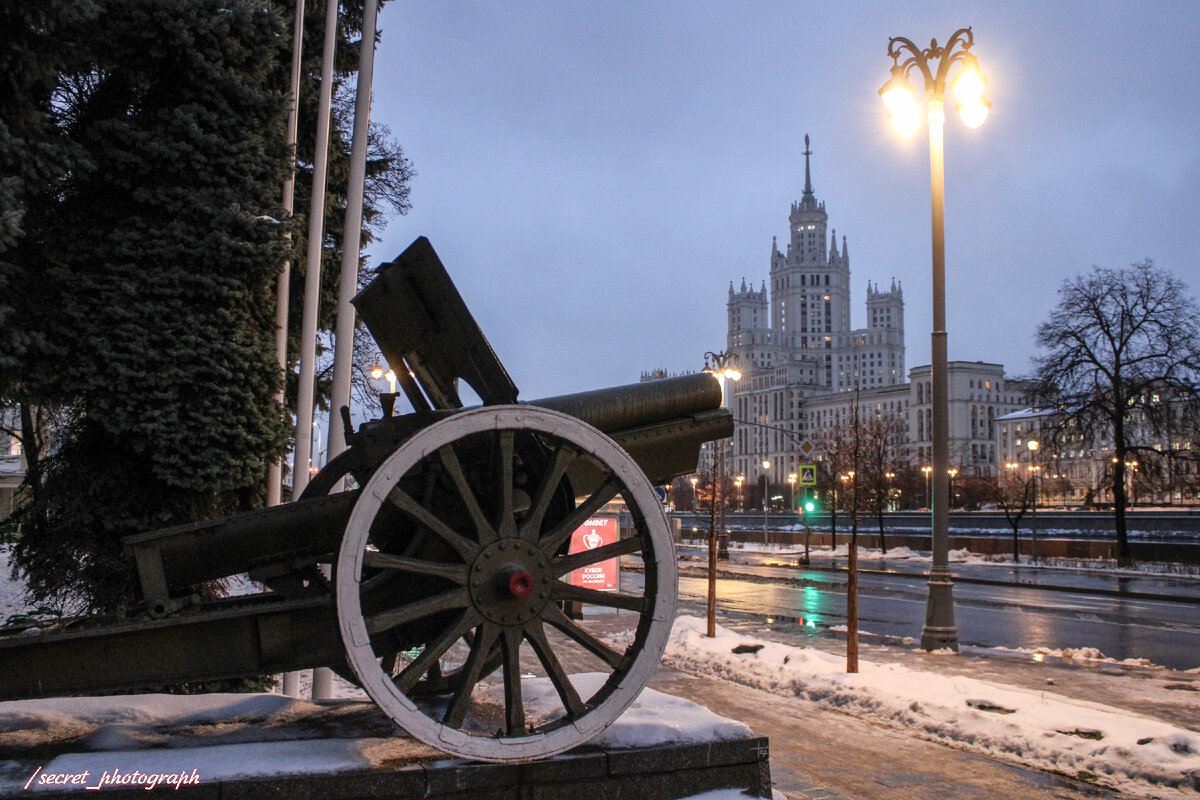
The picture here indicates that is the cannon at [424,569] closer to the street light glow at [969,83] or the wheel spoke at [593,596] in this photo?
the wheel spoke at [593,596]

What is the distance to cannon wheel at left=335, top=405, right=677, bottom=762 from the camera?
3.59 metres

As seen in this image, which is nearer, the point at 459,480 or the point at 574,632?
the point at 459,480

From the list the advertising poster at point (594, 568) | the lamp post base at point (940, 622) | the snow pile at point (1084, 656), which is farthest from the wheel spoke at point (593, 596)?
the advertising poster at point (594, 568)

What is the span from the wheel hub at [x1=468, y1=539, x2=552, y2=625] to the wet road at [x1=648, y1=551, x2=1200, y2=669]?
1125cm

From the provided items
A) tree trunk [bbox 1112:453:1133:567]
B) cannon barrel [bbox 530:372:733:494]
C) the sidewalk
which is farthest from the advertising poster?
tree trunk [bbox 1112:453:1133:567]

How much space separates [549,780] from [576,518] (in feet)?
3.58

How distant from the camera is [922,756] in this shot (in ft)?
21.0

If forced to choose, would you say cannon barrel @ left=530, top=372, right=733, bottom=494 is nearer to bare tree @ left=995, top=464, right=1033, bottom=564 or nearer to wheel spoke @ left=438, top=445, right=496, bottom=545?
wheel spoke @ left=438, top=445, right=496, bottom=545

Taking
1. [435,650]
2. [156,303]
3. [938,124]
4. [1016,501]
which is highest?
[938,124]

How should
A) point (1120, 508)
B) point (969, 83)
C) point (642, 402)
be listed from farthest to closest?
point (1120, 508) < point (969, 83) < point (642, 402)

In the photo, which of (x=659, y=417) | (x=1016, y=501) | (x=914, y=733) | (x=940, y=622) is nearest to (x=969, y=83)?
(x=940, y=622)

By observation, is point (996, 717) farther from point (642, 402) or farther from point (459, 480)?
point (459, 480)

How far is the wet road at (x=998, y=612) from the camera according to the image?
14.3m

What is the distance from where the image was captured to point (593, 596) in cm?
402
